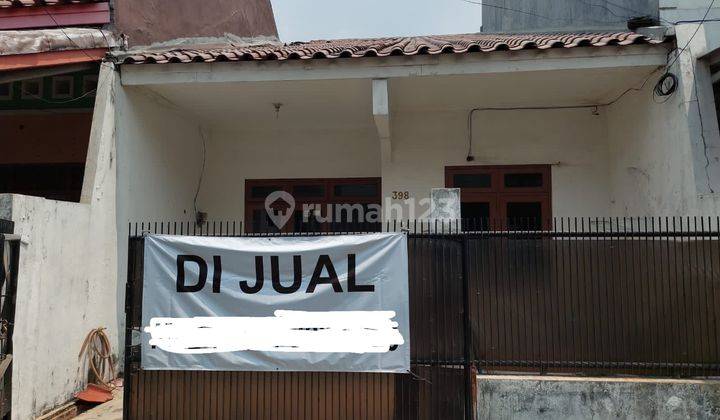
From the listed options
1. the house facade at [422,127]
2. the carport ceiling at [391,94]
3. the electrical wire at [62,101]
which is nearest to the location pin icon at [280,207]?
the house facade at [422,127]

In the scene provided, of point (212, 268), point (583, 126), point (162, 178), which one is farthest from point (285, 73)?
point (583, 126)

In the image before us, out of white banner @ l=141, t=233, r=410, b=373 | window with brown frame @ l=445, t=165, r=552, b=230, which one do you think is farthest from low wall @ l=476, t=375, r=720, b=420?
window with brown frame @ l=445, t=165, r=552, b=230

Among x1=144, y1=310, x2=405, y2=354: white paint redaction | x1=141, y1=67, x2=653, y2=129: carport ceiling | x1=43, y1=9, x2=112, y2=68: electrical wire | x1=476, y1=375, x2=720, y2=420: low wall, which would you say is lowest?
x1=476, y1=375, x2=720, y2=420: low wall

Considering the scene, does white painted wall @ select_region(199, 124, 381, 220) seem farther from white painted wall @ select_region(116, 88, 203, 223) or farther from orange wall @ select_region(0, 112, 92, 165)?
orange wall @ select_region(0, 112, 92, 165)

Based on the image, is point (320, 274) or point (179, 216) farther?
point (179, 216)

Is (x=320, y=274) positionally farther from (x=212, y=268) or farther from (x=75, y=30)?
(x=75, y=30)

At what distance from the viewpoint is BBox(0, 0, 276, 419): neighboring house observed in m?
5.44

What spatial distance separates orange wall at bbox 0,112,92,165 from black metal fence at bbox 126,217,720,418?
5.44m

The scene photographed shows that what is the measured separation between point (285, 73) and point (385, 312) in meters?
4.08

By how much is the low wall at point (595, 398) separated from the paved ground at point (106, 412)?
4.06 meters

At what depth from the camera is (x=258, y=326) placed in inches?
207

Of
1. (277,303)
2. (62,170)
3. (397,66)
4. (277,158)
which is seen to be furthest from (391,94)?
(62,170)

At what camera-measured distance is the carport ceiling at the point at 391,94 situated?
25.4ft

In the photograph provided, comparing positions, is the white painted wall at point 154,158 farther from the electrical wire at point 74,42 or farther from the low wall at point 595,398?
the low wall at point 595,398
